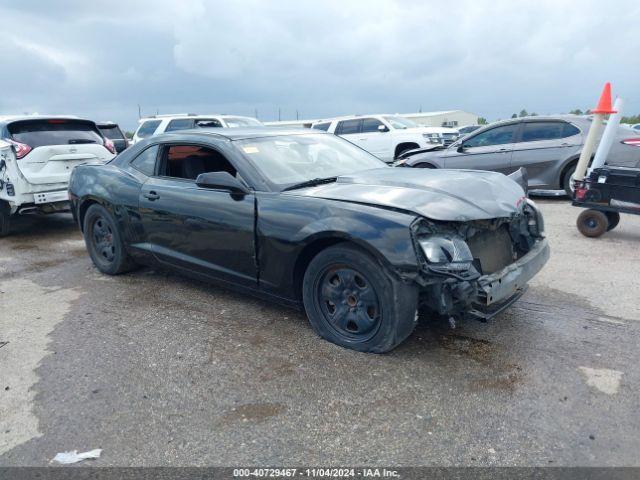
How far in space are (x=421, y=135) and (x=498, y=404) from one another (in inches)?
459

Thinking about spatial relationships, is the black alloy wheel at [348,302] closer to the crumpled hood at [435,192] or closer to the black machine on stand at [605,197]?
the crumpled hood at [435,192]

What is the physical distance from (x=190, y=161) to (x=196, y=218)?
757 millimetres

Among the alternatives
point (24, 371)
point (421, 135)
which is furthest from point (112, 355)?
point (421, 135)

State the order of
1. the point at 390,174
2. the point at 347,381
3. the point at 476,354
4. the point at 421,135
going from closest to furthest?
the point at 347,381 → the point at 476,354 → the point at 390,174 → the point at 421,135

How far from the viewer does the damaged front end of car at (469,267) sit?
9.96 feet

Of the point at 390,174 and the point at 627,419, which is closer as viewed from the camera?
the point at 627,419

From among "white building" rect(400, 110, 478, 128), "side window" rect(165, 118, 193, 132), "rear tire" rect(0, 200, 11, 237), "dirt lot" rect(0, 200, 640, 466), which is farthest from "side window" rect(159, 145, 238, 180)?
A: "white building" rect(400, 110, 478, 128)

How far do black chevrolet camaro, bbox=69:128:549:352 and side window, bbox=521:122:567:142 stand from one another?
536cm

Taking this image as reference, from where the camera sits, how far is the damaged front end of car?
3035 millimetres

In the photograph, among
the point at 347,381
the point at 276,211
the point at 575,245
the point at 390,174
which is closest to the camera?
the point at 347,381

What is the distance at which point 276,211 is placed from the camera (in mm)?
3686

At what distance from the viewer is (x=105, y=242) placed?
215 inches

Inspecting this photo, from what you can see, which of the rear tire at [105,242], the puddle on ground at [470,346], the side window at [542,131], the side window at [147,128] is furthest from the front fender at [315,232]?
the side window at [147,128]

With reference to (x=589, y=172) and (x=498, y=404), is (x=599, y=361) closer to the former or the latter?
(x=498, y=404)
